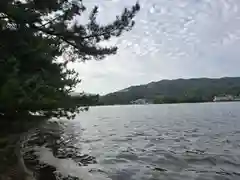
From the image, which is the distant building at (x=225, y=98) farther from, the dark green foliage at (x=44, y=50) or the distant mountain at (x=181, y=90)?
the dark green foliage at (x=44, y=50)

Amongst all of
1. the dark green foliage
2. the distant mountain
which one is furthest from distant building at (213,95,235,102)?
the dark green foliage

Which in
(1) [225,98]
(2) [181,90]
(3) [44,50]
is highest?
(2) [181,90]

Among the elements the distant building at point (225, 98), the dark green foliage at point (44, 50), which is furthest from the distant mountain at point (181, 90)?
the dark green foliage at point (44, 50)

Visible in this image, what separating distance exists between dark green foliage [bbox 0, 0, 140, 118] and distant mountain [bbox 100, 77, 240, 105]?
124m

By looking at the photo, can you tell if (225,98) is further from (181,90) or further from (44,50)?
(44,50)

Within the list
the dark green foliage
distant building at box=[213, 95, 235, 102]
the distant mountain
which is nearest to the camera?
the dark green foliage

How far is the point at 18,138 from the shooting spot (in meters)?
11.0

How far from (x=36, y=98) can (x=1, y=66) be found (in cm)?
133

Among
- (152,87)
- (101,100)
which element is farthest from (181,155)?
(152,87)

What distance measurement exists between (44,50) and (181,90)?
163794mm

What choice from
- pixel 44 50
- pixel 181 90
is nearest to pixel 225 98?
pixel 181 90

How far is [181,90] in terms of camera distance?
169 m

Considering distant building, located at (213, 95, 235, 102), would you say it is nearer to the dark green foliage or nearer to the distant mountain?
the distant mountain

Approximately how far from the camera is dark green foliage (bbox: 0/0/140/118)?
8.12 metres
